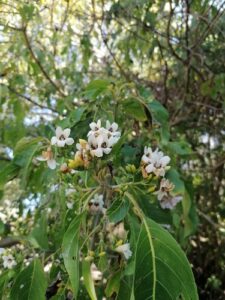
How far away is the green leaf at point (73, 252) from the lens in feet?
3.67

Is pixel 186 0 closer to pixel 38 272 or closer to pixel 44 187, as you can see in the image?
pixel 44 187

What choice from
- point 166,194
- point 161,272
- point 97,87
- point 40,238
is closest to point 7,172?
point 40,238

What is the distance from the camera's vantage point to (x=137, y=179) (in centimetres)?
130

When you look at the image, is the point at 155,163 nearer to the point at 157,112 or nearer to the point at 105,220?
the point at 105,220

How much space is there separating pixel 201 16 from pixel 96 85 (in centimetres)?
104

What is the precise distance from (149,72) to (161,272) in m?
2.60

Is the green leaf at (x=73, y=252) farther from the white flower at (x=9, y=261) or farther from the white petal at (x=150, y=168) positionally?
the white flower at (x=9, y=261)

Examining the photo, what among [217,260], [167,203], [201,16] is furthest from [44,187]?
[217,260]

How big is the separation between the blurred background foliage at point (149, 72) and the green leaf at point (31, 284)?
740mm

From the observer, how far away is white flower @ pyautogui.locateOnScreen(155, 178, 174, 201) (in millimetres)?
1386

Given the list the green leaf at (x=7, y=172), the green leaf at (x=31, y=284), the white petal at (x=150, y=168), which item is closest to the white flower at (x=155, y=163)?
the white petal at (x=150, y=168)

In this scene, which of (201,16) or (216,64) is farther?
(216,64)

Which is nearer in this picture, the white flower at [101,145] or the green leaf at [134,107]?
the white flower at [101,145]

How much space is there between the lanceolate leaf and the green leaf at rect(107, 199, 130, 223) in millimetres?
119
